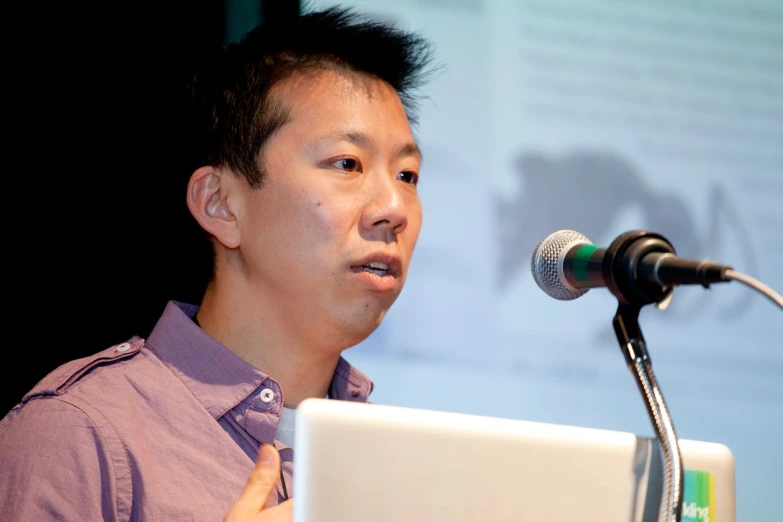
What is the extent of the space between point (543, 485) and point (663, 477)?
147 mm

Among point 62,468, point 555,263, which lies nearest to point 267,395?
point 62,468

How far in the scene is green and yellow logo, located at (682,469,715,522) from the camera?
97cm

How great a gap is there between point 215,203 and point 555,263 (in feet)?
2.82

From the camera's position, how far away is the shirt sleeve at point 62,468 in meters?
1.30

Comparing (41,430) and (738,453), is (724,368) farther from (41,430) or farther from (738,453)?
(41,430)

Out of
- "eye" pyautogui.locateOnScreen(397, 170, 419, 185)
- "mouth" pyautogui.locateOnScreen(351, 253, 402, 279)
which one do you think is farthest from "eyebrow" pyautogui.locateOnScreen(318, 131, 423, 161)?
"mouth" pyautogui.locateOnScreen(351, 253, 402, 279)

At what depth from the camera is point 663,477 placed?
3.17ft

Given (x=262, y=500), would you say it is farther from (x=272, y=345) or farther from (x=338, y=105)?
(x=338, y=105)

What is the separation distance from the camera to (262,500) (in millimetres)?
1137

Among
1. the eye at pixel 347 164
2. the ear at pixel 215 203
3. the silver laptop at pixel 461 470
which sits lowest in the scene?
the silver laptop at pixel 461 470

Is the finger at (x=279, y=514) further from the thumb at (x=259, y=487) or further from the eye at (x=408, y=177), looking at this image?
the eye at (x=408, y=177)

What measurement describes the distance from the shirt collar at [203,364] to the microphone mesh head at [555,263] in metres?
0.64

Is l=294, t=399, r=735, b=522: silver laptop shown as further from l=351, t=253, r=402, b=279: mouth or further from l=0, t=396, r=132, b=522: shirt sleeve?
l=351, t=253, r=402, b=279: mouth

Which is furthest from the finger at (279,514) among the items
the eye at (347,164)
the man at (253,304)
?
the eye at (347,164)
